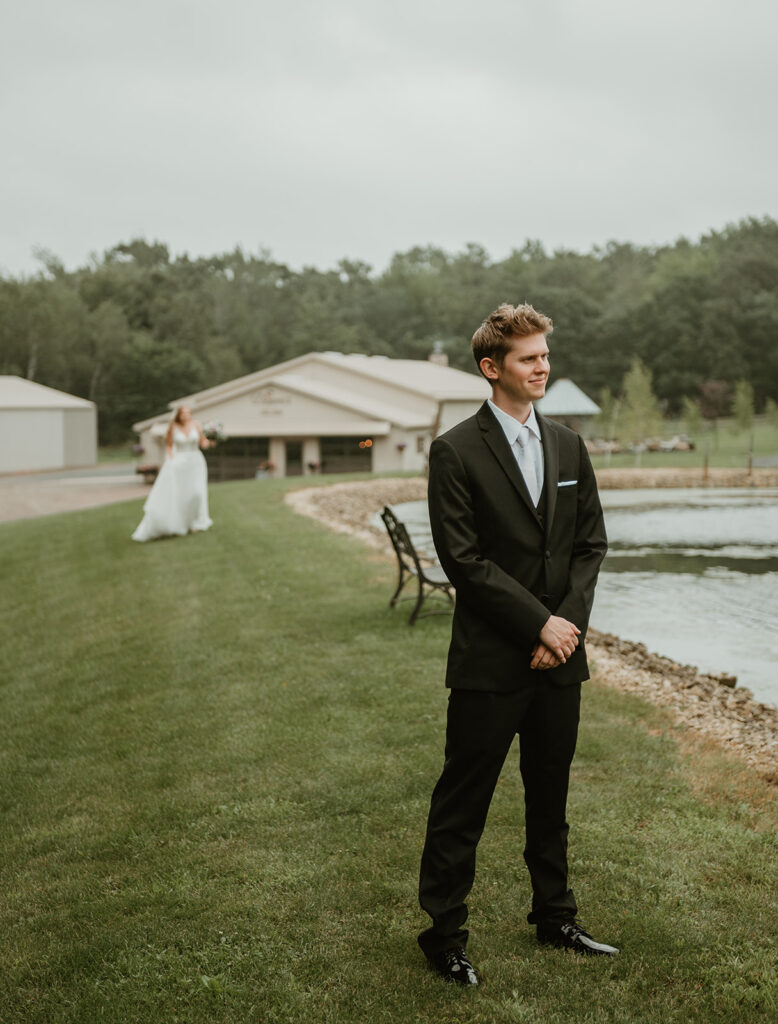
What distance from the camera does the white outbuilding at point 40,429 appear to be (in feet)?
157

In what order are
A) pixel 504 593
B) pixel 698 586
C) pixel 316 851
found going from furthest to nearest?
1. pixel 698 586
2. pixel 316 851
3. pixel 504 593

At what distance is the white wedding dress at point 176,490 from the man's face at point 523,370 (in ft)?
42.5

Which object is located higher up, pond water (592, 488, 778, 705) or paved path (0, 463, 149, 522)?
paved path (0, 463, 149, 522)

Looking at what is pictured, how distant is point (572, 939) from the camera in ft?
12.5

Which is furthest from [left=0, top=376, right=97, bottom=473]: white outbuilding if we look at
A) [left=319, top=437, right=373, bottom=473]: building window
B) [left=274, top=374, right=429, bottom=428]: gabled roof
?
[left=319, top=437, right=373, bottom=473]: building window

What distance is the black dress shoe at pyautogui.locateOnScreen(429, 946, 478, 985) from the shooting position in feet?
11.9


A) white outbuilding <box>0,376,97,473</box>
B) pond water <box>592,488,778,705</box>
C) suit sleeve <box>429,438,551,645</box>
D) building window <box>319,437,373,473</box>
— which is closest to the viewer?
suit sleeve <box>429,438,551,645</box>

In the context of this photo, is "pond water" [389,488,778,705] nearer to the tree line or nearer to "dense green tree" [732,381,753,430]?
"dense green tree" [732,381,753,430]

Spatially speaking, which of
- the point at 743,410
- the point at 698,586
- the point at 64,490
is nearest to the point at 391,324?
the point at 743,410

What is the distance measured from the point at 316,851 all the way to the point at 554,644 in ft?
6.71

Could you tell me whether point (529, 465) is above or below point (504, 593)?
above

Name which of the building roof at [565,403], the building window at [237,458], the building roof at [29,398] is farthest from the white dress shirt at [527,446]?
the building roof at [29,398]

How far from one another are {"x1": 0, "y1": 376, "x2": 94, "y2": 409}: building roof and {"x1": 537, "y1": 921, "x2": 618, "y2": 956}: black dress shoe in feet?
158

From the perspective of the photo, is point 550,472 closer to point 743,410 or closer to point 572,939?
point 572,939
